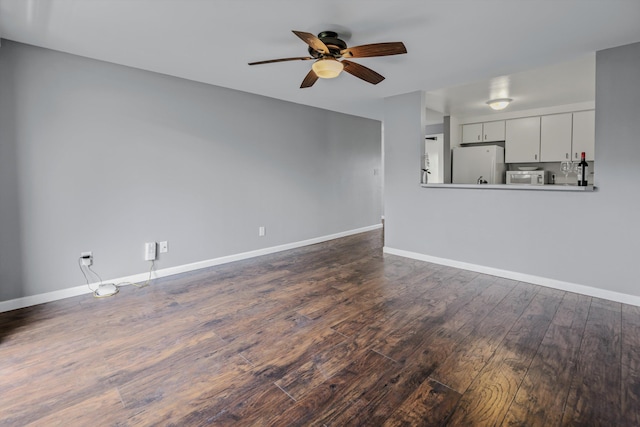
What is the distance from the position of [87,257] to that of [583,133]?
6.91 m

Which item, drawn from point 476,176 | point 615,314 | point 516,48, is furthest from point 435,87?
point 615,314

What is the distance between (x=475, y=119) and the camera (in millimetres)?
6262

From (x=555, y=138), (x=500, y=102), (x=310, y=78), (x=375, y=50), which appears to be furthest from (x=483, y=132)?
(x=375, y=50)

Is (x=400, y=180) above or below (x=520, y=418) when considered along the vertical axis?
above

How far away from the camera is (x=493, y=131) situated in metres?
5.97

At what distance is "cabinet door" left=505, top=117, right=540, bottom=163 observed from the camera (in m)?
5.46

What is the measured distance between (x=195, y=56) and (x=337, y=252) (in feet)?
10.1

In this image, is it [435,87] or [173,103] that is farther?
[435,87]

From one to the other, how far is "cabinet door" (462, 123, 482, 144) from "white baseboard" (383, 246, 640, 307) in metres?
3.23

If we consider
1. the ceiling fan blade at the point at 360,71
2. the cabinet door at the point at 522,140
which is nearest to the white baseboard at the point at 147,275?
the ceiling fan blade at the point at 360,71

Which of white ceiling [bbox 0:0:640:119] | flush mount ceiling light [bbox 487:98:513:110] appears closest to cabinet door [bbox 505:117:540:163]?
flush mount ceiling light [bbox 487:98:513:110]

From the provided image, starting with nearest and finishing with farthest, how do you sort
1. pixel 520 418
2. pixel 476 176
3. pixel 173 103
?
pixel 520 418 < pixel 173 103 < pixel 476 176

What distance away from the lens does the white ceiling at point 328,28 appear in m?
2.12

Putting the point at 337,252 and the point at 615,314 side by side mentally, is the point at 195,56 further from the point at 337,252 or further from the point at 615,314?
the point at 615,314
